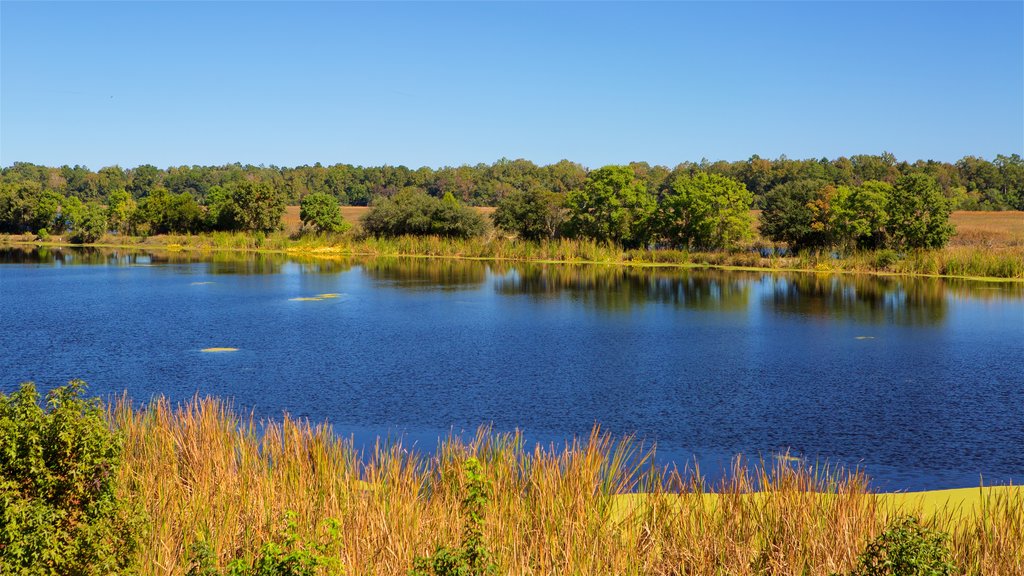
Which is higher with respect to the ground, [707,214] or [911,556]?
[707,214]

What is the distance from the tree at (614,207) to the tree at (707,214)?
151 centimetres

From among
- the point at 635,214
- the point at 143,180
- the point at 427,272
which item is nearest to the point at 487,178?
the point at 143,180

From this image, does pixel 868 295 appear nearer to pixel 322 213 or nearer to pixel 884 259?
pixel 884 259

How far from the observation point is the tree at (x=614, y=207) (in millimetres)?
61125

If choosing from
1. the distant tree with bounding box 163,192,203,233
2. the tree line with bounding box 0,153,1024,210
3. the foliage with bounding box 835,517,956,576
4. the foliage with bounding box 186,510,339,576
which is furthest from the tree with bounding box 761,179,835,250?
the foliage with bounding box 186,510,339,576

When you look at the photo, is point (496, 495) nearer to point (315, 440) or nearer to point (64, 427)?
point (315, 440)

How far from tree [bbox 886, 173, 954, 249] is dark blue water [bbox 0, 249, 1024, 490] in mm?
7509

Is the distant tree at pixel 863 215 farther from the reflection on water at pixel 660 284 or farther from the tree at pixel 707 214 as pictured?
the tree at pixel 707 214

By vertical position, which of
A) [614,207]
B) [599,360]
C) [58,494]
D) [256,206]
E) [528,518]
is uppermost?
[256,206]

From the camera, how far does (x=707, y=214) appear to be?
57.5 metres

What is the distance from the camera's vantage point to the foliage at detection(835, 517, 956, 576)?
261 inches

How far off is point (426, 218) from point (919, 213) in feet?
113

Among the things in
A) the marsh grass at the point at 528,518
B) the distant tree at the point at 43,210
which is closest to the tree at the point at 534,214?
the distant tree at the point at 43,210

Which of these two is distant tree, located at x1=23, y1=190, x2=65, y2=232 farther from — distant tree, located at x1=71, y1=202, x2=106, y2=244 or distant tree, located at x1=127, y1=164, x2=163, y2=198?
distant tree, located at x1=127, y1=164, x2=163, y2=198
